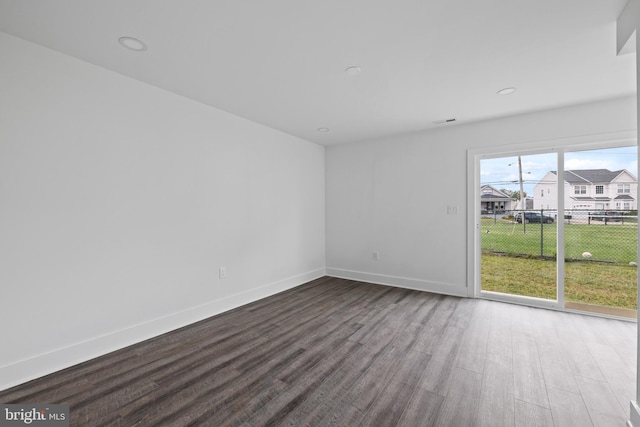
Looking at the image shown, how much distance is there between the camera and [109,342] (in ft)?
7.72

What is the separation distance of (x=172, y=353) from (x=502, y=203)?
4266 millimetres

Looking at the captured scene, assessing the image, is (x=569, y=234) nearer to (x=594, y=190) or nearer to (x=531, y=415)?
(x=594, y=190)

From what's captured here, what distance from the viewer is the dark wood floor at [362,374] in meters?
1.65

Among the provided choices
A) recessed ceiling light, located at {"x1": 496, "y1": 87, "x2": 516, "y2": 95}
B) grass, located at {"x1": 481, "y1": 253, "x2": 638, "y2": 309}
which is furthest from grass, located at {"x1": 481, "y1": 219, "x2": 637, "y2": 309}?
recessed ceiling light, located at {"x1": 496, "y1": 87, "x2": 516, "y2": 95}

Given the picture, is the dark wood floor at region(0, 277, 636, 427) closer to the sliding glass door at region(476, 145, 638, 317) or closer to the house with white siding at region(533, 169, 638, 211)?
the sliding glass door at region(476, 145, 638, 317)

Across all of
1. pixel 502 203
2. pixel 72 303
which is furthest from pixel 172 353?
pixel 502 203

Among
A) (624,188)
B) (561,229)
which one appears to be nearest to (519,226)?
(561,229)

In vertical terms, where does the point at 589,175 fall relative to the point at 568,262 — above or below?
above

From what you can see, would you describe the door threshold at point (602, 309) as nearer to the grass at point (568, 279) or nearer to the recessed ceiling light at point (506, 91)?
the grass at point (568, 279)

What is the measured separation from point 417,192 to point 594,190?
2.00 metres

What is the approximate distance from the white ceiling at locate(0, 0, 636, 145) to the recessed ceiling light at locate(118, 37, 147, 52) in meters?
0.04

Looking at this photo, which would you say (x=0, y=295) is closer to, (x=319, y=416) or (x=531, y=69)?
(x=319, y=416)

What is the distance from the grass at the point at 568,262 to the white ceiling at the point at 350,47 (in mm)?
1549

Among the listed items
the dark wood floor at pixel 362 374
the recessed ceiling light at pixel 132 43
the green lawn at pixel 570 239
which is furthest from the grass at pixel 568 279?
the recessed ceiling light at pixel 132 43
